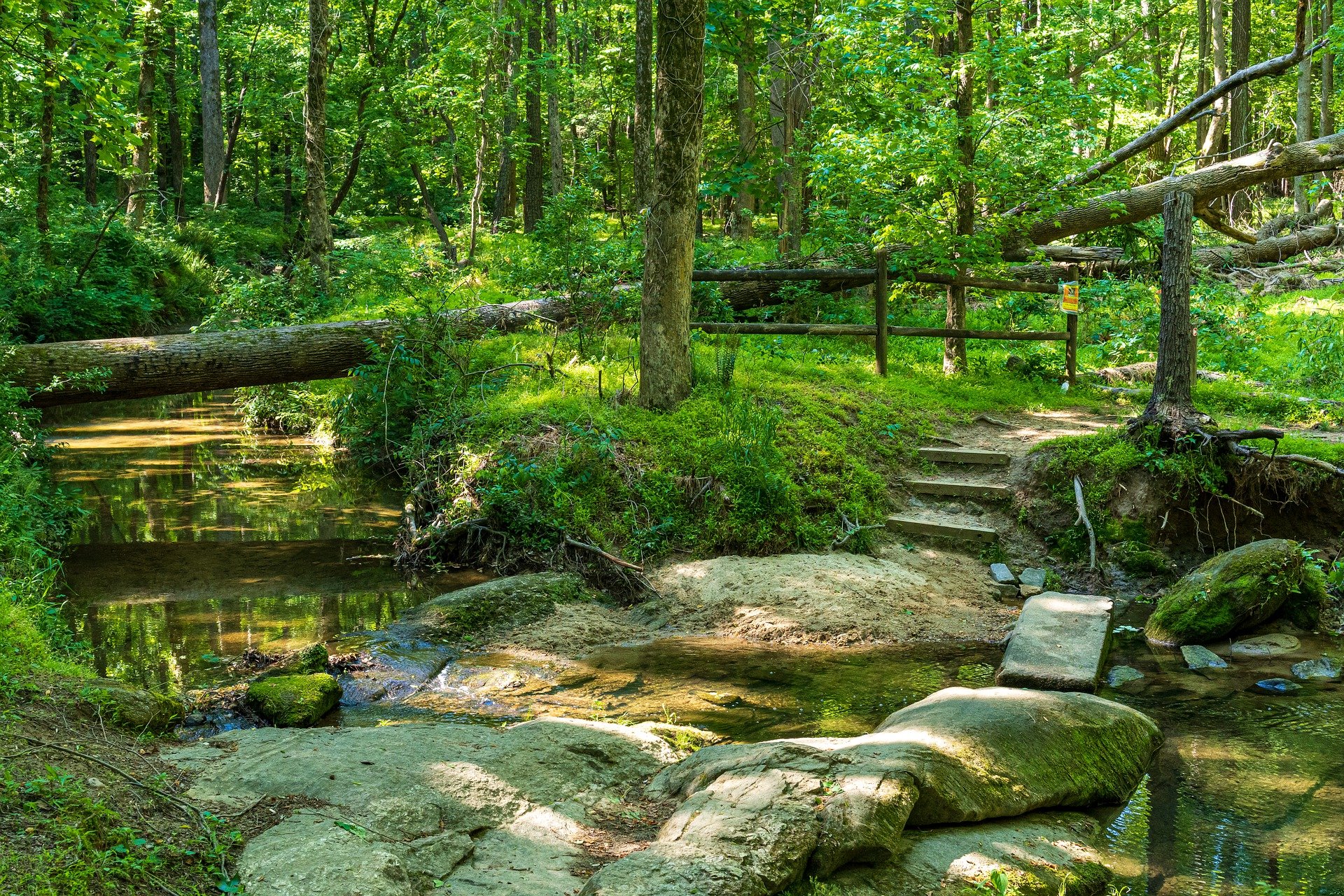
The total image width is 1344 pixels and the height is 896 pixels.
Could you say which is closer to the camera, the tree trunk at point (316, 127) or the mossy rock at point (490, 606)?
the mossy rock at point (490, 606)

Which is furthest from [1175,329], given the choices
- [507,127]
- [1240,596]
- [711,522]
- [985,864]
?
[507,127]

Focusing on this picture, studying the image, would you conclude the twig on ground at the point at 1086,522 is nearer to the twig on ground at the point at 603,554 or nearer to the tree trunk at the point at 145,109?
the twig on ground at the point at 603,554

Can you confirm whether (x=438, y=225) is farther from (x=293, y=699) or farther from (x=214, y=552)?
(x=293, y=699)

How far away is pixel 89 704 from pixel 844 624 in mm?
4935

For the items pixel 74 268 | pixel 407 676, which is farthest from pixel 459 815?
pixel 74 268

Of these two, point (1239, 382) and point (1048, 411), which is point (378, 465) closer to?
point (1048, 411)

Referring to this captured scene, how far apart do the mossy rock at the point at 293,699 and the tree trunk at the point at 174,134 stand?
2106 centimetres

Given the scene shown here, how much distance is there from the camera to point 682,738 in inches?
200

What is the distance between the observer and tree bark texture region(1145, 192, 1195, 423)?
327 inches

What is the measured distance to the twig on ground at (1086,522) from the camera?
809 centimetres

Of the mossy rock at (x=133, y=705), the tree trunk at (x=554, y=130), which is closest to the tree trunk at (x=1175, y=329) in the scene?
the mossy rock at (x=133, y=705)

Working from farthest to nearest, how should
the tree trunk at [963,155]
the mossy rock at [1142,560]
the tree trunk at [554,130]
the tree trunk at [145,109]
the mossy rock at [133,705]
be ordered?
the tree trunk at [554,130] → the tree trunk at [145,109] → the tree trunk at [963,155] → the mossy rock at [1142,560] → the mossy rock at [133,705]

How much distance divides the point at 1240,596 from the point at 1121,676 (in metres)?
1.39

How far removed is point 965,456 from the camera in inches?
374
